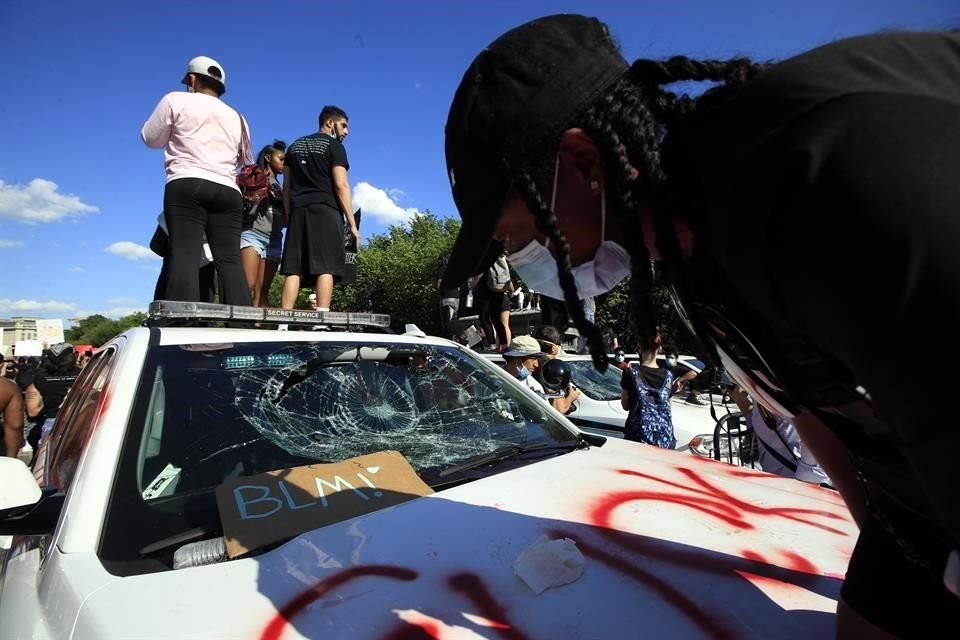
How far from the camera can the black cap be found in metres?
0.90

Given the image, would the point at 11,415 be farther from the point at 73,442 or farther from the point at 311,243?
the point at 73,442

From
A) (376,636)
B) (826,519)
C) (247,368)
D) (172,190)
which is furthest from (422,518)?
(172,190)

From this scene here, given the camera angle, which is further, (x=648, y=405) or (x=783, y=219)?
(x=648, y=405)

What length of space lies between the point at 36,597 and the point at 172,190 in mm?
2830

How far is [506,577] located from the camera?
1.21m

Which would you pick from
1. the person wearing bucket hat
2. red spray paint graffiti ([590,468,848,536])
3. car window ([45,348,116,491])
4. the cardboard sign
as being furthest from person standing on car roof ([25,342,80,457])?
red spray paint graffiti ([590,468,848,536])

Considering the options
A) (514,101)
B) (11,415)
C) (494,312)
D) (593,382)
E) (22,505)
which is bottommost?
(11,415)

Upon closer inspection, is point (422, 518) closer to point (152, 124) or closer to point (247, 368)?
point (247, 368)

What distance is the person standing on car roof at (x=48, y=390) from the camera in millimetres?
6508

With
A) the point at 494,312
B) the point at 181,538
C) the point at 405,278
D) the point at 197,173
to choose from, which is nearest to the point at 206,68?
the point at 197,173

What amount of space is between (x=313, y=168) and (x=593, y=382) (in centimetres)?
383

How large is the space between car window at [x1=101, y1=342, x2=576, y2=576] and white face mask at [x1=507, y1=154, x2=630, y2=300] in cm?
80

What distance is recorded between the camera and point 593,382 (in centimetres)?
642

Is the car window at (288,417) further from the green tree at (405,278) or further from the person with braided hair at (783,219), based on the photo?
the green tree at (405,278)
